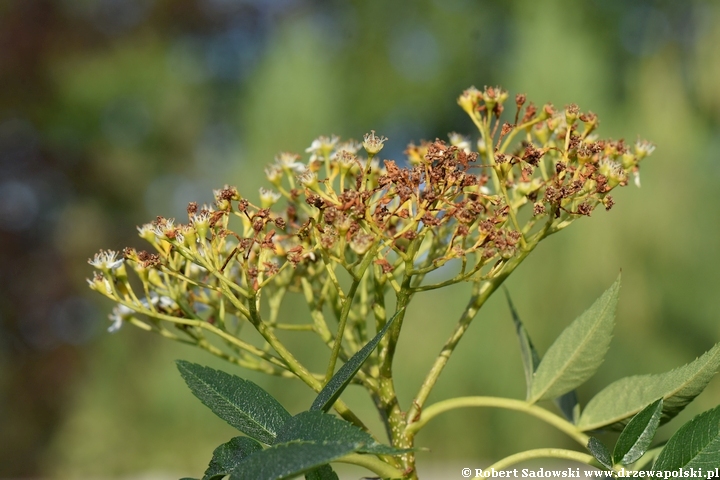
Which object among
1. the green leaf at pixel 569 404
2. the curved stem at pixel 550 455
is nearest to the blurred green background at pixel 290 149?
the green leaf at pixel 569 404

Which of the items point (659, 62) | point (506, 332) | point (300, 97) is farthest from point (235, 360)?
point (659, 62)

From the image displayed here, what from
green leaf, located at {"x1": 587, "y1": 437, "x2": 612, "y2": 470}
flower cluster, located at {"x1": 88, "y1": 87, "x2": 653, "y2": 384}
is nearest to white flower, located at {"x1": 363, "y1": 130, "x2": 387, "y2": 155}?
flower cluster, located at {"x1": 88, "y1": 87, "x2": 653, "y2": 384}

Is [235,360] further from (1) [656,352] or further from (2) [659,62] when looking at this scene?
(2) [659,62]

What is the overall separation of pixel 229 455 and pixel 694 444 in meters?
0.24

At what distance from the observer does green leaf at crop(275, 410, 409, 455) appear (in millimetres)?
297

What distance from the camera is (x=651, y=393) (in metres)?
0.44

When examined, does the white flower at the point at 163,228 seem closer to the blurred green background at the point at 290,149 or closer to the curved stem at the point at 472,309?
the curved stem at the point at 472,309

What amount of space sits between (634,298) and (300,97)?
5.19 feet

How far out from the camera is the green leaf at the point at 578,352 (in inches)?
18.4

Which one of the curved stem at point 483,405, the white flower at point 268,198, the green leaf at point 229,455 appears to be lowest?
the green leaf at point 229,455

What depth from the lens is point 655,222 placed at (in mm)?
2584

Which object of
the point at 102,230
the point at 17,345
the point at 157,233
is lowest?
the point at 157,233

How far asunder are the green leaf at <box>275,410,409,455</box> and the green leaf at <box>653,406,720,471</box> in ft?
0.52

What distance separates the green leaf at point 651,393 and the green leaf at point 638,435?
5cm
